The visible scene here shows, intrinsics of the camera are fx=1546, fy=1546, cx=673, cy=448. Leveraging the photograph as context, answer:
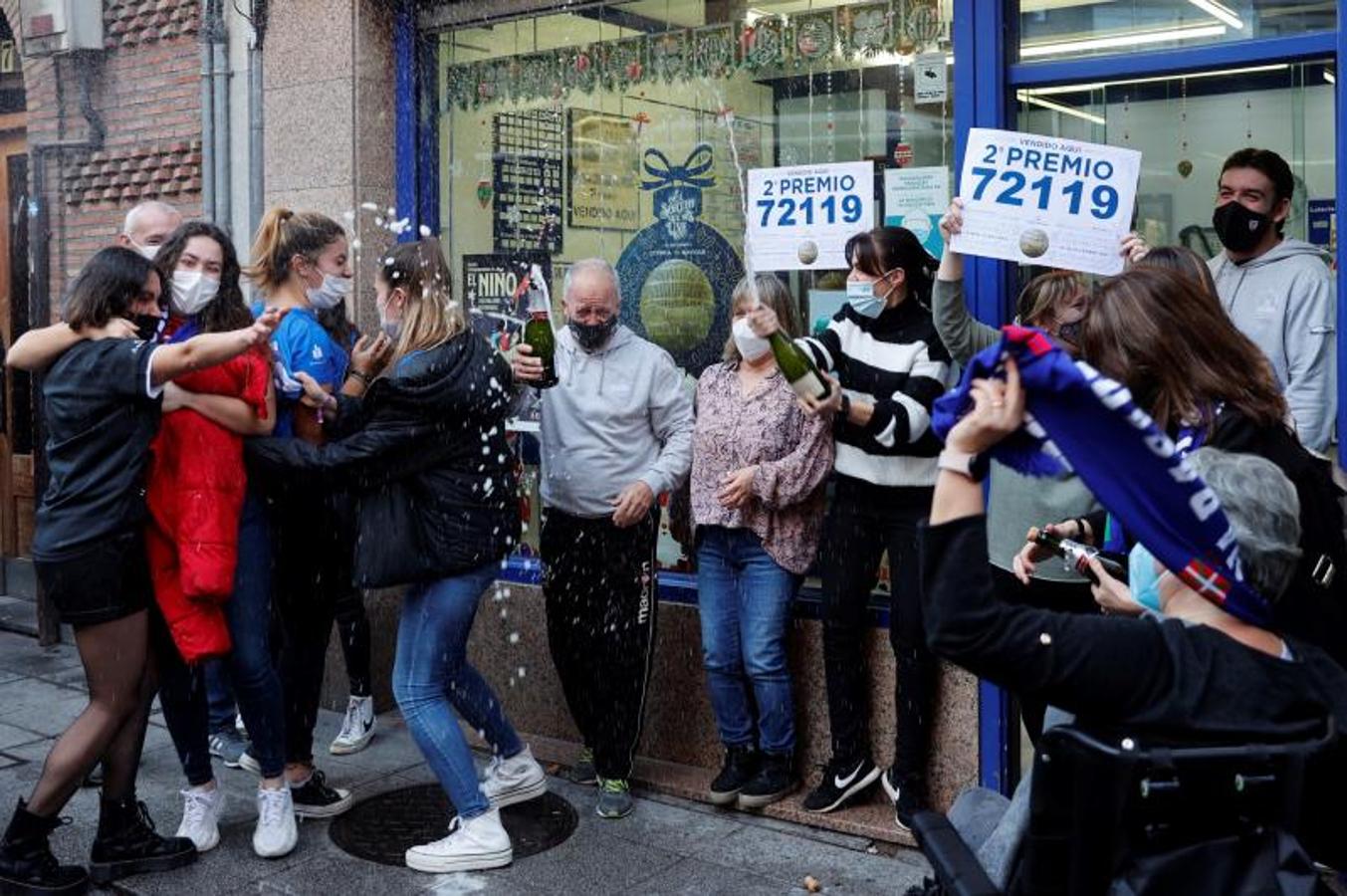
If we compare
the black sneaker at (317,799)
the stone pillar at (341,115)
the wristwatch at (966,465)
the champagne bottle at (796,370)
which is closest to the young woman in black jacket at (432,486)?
the black sneaker at (317,799)

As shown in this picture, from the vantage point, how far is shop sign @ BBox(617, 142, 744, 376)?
6355 millimetres

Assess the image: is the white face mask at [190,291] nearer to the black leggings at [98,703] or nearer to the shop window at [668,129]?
the black leggings at [98,703]

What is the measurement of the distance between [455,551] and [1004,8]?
271cm

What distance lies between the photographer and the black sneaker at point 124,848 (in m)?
5.02

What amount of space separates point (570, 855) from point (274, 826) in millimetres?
1008

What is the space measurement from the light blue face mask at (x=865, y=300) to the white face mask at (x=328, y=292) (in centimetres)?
185

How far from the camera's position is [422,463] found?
5020 mm

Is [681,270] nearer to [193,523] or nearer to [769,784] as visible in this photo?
[769,784]

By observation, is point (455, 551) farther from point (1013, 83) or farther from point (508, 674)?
point (1013, 83)

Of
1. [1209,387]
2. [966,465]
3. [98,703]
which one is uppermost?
[1209,387]

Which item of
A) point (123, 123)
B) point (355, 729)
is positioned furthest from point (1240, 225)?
point (123, 123)

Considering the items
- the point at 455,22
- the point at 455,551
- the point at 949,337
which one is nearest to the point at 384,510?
the point at 455,551

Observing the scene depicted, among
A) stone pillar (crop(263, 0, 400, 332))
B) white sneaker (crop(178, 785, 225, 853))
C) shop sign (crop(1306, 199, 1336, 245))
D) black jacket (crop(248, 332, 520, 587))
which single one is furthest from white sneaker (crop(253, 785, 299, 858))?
shop sign (crop(1306, 199, 1336, 245))

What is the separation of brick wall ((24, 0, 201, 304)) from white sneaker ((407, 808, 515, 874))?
399 cm
